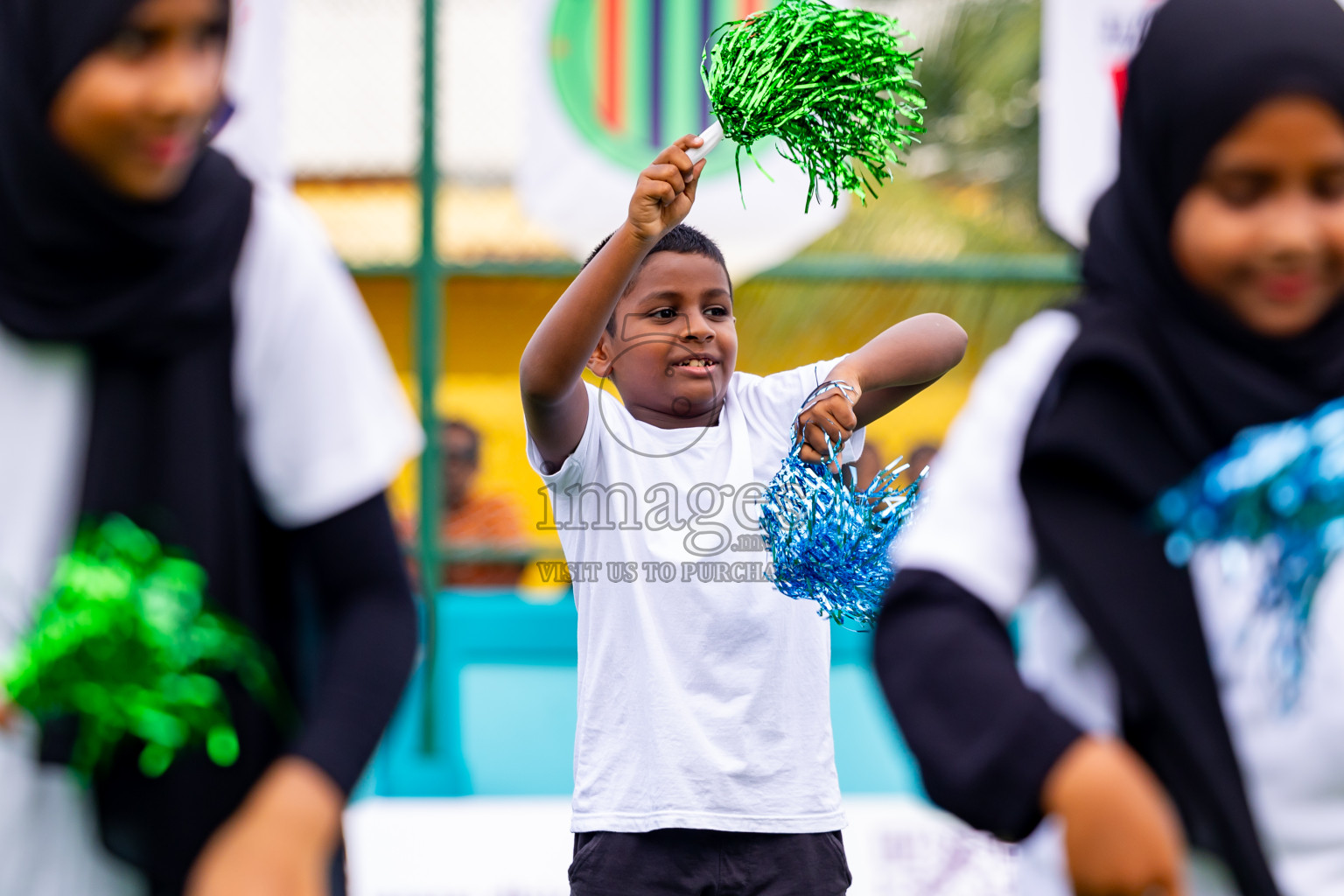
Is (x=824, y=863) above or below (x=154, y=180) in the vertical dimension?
below

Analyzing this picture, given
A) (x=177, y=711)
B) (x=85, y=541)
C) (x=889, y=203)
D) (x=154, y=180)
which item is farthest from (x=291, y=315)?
(x=889, y=203)

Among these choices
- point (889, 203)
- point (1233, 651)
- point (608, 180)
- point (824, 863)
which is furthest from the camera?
point (889, 203)

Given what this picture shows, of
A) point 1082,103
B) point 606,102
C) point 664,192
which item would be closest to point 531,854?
point 606,102

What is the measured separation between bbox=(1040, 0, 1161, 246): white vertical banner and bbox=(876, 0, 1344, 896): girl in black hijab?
3.86 m

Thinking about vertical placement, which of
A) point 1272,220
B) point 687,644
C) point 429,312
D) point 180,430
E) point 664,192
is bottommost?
point 687,644

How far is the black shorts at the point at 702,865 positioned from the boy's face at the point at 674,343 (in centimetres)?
74

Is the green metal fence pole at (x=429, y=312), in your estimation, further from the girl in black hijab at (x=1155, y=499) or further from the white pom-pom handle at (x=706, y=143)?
the girl in black hijab at (x=1155, y=499)

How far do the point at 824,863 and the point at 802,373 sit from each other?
88 cm

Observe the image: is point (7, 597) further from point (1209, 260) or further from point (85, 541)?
point (1209, 260)

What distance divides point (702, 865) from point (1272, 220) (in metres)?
1.40

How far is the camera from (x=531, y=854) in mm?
4531

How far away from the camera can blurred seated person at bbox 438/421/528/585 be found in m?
5.33

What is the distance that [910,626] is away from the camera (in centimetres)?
140

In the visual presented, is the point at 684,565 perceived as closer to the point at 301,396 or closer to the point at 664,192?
the point at 664,192
